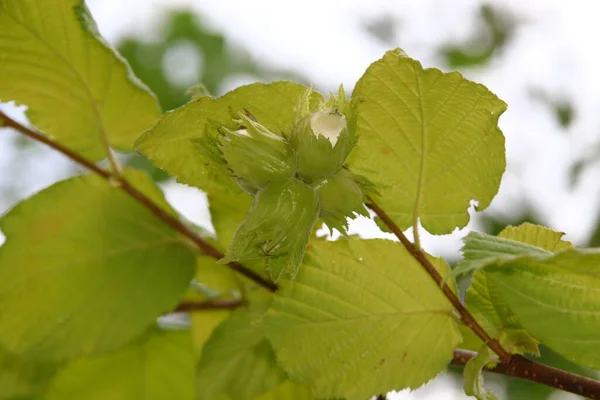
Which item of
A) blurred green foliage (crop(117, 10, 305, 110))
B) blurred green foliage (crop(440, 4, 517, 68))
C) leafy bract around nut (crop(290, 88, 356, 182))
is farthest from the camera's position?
blurred green foliage (crop(440, 4, 517, 68))

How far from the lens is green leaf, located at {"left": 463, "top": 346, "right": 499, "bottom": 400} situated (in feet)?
1.35

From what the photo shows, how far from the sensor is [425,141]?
450 mm

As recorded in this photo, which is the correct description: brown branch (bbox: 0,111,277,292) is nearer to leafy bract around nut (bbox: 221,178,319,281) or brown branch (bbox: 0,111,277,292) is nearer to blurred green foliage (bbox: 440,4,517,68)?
leafy bract around nut (bbox: 221,178,319,281)

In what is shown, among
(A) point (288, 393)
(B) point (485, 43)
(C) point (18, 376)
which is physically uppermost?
(B) point (485, 43)

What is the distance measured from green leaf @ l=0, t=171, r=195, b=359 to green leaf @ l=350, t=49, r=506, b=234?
0.22 meters

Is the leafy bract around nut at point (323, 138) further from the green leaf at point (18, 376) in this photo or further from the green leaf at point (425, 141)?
the green leaf at point (18, 376)

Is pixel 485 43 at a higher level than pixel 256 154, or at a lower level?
higher

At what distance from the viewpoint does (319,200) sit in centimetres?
37

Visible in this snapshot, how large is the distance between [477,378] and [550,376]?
42 millimetres

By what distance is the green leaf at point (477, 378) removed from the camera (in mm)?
412

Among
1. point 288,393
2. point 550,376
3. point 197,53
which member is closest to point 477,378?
point 550,376

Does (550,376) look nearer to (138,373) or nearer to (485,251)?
(485,251)

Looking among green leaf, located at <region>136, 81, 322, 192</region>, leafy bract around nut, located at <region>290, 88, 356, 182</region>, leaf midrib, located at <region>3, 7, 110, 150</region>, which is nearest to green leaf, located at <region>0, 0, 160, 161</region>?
leaf midrib, located at <region>3, 7, 110, 150</region>

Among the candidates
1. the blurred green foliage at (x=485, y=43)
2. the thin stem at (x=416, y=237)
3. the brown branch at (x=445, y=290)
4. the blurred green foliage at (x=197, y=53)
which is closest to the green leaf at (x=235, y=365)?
the brown branch at (x=445, y=290)
